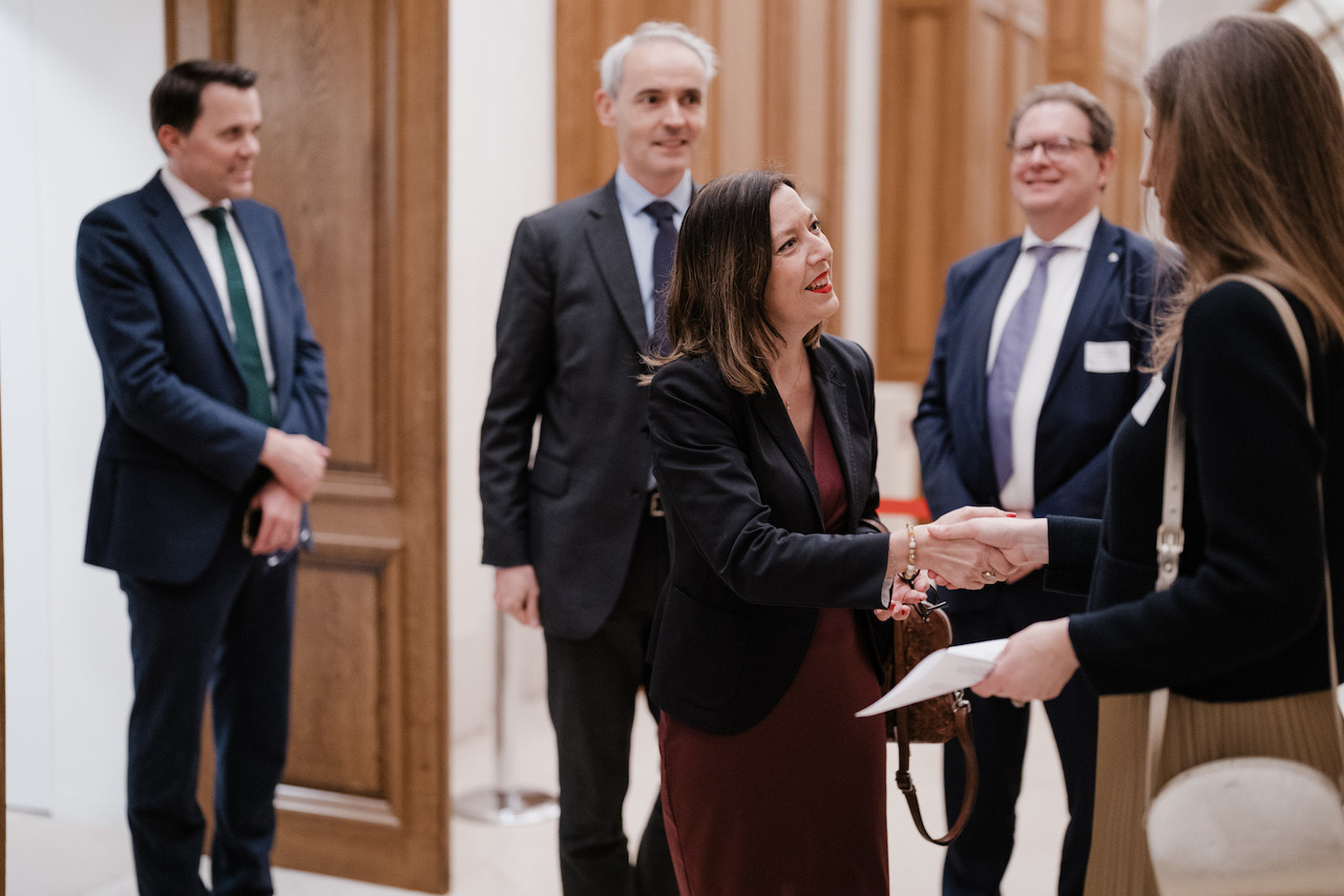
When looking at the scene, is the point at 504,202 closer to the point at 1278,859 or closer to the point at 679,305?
the point at 679,305

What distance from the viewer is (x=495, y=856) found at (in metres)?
3.63

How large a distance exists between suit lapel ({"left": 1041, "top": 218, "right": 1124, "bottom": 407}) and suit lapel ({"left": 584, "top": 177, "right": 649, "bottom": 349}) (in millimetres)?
913

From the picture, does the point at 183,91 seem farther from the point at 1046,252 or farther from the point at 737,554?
the point at 1046,252

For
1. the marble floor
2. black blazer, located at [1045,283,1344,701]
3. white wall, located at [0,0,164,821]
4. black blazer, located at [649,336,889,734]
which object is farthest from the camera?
white wall, located at [0,0,164,821]

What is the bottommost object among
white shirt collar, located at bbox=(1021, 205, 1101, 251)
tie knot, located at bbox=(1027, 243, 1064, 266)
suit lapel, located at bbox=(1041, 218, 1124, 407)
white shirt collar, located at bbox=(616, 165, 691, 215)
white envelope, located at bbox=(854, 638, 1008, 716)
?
white envelope, located at bbox=(854, 638, 1008, 716)

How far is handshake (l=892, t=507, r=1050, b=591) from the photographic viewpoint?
1.79 meters

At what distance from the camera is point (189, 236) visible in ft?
9.36

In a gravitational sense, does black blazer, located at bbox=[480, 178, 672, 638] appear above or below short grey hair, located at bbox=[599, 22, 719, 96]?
below

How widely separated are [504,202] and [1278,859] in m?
3.94

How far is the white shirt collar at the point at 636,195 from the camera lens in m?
2.73

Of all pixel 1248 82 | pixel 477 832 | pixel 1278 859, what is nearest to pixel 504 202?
pixel 477 832

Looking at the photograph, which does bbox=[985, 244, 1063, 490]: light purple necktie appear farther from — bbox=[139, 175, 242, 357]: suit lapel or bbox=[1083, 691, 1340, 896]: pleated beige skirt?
bbox=[139, 175, 242, 357]: suit lapel

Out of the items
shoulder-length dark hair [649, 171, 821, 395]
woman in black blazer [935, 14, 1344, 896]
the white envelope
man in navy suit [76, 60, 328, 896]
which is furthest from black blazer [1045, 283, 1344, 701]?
man in navy suit [76, 60, 328, 896]

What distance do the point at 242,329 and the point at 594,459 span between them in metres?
0.95
